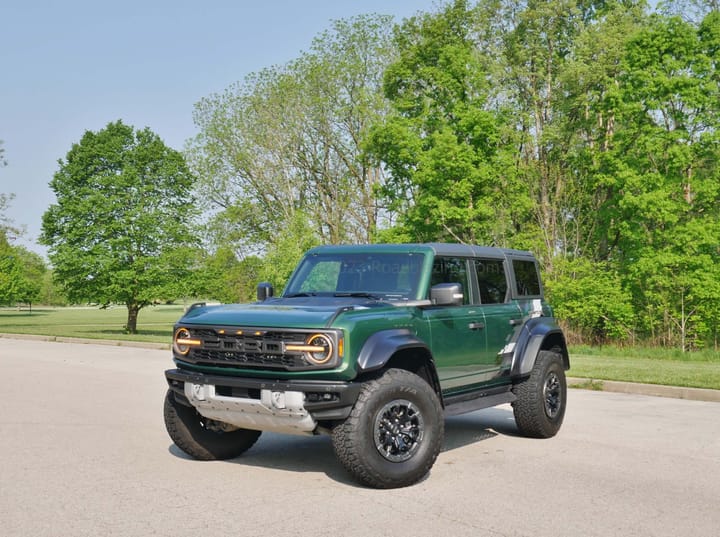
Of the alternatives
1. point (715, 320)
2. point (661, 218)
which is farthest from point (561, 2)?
point (715, 320)

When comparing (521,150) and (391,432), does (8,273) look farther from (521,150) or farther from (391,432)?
(391,432)

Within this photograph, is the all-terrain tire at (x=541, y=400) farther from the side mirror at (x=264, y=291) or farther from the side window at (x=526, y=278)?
the side mirror at (x=264, y=291)

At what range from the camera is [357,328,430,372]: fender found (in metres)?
6.03

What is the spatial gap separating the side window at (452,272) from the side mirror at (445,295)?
442 millimetres

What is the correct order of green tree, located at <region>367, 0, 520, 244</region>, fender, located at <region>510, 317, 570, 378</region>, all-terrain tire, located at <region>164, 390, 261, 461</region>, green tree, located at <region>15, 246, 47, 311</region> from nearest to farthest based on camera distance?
all-terrain tire, located at <region>164, 390, 261, 461</region> < fender, located at <region>510, 317, 570, 378</region> < green tree, located at <region>367, 0, 520, 244</region> < green tree, located at <region>15, 246, 47, 311</region>

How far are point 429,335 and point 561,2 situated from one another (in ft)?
115

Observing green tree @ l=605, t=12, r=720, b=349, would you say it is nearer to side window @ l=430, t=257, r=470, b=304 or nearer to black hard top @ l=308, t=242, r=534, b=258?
black hard top @ l=308, t=242, r=534, b=258

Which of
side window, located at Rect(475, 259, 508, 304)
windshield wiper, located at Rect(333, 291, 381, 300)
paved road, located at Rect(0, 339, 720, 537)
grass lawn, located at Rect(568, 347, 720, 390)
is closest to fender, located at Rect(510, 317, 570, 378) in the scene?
side window, located at Rect(475, 259, 508, 304)

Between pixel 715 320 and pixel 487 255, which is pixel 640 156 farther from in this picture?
pixel 487 255

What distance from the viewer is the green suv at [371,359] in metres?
5.93

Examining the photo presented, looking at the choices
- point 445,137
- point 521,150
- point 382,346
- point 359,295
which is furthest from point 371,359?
point 521,150

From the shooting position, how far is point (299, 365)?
5957mm

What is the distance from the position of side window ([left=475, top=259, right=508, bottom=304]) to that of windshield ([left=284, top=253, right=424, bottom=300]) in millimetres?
955

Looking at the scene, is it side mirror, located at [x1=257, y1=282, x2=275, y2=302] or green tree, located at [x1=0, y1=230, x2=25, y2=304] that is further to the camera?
green tree, located at [x1=0, y1=230, x2=25, y2=304]
